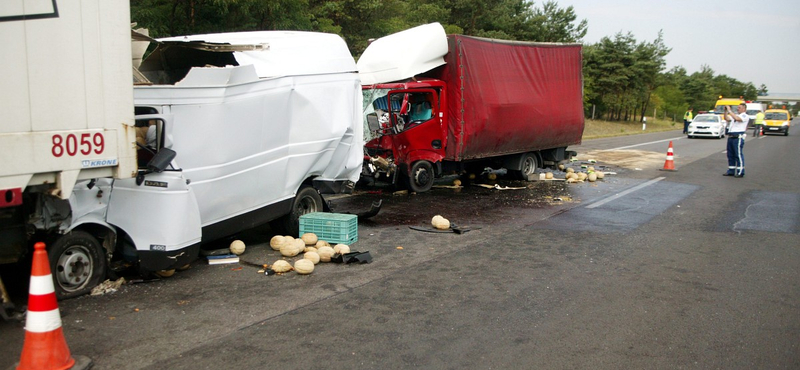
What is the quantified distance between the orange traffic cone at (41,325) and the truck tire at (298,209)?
4309 mm

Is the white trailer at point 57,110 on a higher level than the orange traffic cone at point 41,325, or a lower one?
higher

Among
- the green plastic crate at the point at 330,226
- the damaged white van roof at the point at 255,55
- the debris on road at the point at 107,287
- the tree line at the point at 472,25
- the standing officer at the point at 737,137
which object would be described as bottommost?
the debris on road at the point at 107,287

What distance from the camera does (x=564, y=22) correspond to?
47.5m

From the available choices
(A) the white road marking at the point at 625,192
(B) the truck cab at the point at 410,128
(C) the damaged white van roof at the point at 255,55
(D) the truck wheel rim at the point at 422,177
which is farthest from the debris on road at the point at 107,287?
(A) the white road marking at the point at 625,192

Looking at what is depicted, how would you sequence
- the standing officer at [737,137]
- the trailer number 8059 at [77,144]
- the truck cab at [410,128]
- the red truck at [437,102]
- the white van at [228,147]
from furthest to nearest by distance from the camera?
the standing officer at [737,137] < the truck cab at [410,128] < the red truck at [437,102] < the white van at [228,147] < the trailer number 8059 at [77,144]

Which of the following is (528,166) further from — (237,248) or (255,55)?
(237,248)

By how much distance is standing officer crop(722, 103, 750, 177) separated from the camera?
1638cm

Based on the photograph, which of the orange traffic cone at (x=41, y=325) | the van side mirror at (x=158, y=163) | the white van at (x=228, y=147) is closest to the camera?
the orange traffic cone at (x=41, y=325)

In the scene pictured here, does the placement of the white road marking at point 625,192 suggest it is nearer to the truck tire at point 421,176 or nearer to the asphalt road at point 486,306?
the asphalt road at point 486,306

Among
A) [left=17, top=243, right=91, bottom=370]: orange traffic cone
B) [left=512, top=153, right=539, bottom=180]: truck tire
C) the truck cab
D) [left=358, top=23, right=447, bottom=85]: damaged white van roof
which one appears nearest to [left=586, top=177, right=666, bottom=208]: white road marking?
[left=512, top=153, right=539, bottom=180]: truck tire

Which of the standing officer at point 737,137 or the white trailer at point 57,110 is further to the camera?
the standing officer at point 737,137

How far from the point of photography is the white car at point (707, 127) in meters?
37.9

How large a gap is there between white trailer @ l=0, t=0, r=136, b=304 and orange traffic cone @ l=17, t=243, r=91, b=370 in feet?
3.17

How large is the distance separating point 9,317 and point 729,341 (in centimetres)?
570
